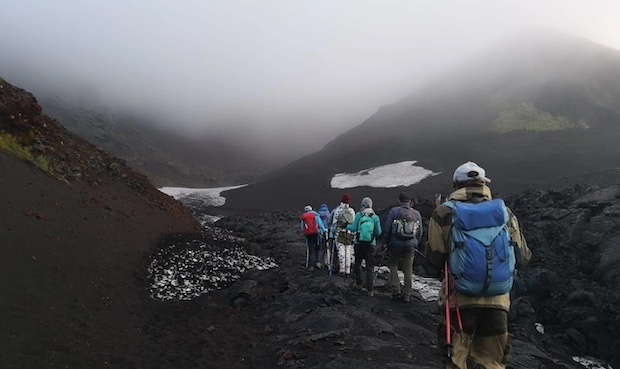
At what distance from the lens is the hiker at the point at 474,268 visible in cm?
447

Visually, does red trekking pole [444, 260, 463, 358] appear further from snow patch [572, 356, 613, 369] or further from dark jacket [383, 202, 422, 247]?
snow patch [572, 356, 613, 369]

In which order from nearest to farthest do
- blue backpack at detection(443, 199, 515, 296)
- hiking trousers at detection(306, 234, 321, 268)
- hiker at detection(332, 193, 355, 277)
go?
blue backpack at detection(443, 199, 515, 296) → hiker at detection(332, 193, 355, 277) → hiking trousers at detection(306, 234, 321, 268)

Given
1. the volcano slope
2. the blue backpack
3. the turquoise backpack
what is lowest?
the volcano slope

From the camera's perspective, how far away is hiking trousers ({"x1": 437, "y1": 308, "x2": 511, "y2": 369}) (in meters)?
4.67

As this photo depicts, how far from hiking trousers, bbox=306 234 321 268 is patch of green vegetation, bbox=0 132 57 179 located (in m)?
11.0

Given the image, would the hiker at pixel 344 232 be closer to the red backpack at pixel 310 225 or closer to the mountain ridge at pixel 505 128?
the red backpack at pixel 310 225

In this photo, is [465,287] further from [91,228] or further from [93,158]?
[93,158]

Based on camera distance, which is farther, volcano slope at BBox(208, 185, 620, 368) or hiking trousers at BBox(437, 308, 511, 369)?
volcano slope at BBox(208, 185, 620, 368)

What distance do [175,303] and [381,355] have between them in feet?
21.4

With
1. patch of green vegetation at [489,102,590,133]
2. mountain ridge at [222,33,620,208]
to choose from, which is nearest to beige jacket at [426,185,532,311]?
mountain ridge at [222,33,620,208]

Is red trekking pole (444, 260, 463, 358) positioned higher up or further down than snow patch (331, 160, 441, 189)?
higher up

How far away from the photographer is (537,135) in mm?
65500

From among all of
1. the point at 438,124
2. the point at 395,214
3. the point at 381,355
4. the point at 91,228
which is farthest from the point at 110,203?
the point at 438,124

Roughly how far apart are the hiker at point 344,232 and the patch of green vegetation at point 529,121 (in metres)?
65.4
